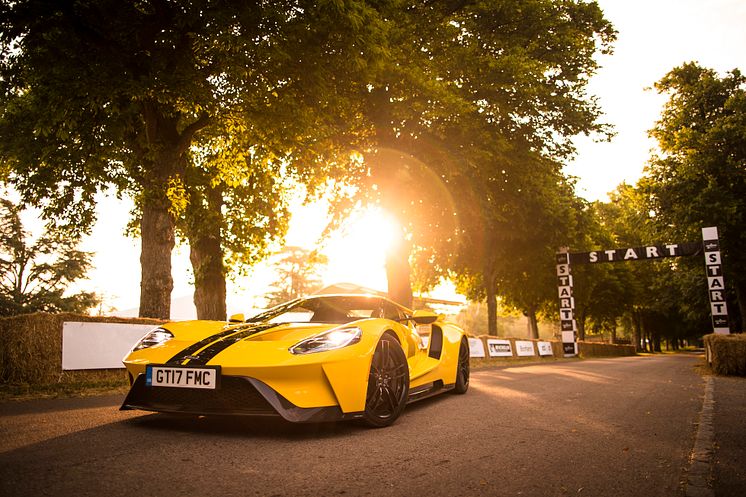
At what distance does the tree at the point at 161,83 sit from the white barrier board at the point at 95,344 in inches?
128

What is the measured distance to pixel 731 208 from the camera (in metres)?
25.5

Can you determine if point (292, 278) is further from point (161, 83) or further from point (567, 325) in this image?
point (161, 83)

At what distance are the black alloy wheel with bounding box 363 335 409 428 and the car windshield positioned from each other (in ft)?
2.72

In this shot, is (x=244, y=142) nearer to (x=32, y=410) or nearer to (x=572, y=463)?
(x=32, y=410)

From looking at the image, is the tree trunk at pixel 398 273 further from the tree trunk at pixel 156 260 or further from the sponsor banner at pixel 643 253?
the sponsor banner at pixel 643 253

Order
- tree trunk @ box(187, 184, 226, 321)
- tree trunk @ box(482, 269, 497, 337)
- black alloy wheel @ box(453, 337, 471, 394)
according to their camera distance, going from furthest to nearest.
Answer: tree trunk @ box(482, 269, 497, 337) < tree trunk @ box(187, 184, 226, 321) < black alloy wheel @ box(453, 337, 471, 394)

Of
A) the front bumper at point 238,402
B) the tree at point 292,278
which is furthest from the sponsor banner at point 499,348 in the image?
the tree at point 292,278

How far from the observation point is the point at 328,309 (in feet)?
18.9

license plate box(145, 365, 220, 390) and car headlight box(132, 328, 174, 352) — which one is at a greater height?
car headlight box(132, 328, 174, 352)

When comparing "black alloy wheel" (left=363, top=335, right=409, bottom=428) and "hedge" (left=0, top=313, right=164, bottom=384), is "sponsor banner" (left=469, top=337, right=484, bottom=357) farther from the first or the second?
"black alloy wheel" (left=363, top=335, right=409, bottom=428)

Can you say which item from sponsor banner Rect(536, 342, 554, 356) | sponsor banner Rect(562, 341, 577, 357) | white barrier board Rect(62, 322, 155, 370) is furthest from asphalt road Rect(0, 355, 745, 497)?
sponsor banner Rect(562, 341, 577, 357)

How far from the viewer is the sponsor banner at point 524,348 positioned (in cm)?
2334

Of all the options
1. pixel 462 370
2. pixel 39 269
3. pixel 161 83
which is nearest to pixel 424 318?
pixel 462 370

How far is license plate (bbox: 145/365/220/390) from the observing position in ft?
12.1
